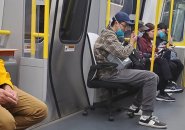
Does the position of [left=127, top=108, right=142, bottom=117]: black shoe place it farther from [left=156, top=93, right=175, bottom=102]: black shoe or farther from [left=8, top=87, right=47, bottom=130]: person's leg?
[left=8, top=87, right=47, bottom=130]: person's leg

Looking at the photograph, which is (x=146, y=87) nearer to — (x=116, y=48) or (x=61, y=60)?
(x=116, y=48)

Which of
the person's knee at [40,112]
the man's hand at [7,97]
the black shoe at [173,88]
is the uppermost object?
the man's hand at [7,97]

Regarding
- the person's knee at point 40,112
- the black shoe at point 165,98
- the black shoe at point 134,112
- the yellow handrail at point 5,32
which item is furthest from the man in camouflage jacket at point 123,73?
the person's knee at point 40,112

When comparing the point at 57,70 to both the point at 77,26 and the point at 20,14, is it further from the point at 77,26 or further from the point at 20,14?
the point at 20,14

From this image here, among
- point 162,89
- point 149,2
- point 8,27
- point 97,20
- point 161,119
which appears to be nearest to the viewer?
point 8,27

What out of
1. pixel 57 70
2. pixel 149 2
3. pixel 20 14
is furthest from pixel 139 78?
pixel 149 2

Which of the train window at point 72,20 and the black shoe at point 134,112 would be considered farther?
the black shoe at point 134,112

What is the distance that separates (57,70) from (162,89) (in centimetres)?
225

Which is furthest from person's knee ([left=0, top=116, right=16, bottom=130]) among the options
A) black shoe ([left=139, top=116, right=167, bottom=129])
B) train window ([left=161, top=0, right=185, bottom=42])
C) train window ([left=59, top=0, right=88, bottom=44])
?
train window ([left=161, top=0, right=185, bottom=42])

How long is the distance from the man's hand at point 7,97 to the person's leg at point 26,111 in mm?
106

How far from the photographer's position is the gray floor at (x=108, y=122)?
3615mm

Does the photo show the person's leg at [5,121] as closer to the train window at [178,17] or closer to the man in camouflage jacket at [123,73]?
the man in camouflage jacket at [123,73]

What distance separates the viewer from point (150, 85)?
3.80m

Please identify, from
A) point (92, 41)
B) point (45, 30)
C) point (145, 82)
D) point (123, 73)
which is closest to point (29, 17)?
point (45, 30)
